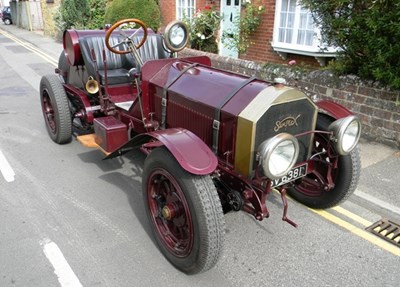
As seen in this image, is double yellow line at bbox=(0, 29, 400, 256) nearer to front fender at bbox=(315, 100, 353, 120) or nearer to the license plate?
the license plate

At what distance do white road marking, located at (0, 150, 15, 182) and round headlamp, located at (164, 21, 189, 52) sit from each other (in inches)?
94.9

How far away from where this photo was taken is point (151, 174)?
112 inches

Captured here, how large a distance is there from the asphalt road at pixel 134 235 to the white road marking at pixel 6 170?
1cm

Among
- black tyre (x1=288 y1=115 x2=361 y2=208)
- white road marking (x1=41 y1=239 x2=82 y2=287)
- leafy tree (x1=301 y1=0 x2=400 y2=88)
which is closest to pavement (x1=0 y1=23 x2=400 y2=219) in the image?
black tyre (x1=288 y1=115 x2=361 y2=208)

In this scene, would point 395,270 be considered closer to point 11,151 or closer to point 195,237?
point 195,237

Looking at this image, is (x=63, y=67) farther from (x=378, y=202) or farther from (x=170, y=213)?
(x=378, y=202)

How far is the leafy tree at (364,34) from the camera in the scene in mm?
4461

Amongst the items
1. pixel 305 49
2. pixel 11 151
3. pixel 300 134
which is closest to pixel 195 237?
pixel 300 134

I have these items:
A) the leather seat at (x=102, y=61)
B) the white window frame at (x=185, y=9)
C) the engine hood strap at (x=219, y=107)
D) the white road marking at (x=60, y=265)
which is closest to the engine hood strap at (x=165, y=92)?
the engine hood strap at (x=219, y=107)

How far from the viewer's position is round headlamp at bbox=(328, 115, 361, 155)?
279cm

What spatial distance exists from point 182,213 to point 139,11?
11267 mm

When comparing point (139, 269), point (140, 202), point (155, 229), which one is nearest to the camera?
point (139, 269)

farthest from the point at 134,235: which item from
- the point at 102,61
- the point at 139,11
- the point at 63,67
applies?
the point at 139,11

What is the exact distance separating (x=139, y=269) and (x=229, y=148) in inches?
46.1
